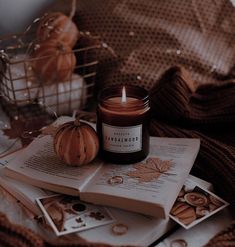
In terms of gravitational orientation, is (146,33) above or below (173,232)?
above

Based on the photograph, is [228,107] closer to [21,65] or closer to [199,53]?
[199,53]

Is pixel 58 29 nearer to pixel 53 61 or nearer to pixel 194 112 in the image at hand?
pixel 53 61

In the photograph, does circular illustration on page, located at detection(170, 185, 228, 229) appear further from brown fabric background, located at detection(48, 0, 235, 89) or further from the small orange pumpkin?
brown fabric background, located at detection(48, 0, 235, 89)

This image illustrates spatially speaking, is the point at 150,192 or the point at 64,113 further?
the point at 64,113

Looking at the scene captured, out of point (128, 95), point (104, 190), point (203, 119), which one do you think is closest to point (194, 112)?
point (203, 119)

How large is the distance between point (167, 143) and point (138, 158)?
0.24ft

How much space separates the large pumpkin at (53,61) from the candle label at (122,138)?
0.26 metres

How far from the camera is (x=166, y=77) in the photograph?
840 millimetres

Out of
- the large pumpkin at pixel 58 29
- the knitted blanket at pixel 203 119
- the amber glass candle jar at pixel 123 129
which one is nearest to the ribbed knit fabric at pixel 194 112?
the knitted blanket at pixel 203 119

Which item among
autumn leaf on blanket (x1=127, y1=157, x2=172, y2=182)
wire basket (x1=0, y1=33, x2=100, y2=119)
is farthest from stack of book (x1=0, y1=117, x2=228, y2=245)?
wire basket (x1=0, y1=33, x2=100, y2=119)

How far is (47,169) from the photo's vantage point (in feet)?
2.21

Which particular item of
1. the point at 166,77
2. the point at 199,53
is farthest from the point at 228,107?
the point at 199,53

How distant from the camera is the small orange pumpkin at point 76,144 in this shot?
0.65m

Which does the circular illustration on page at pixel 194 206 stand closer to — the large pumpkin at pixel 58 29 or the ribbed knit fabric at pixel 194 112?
the ribbed knit fabric at pixel 194 112
